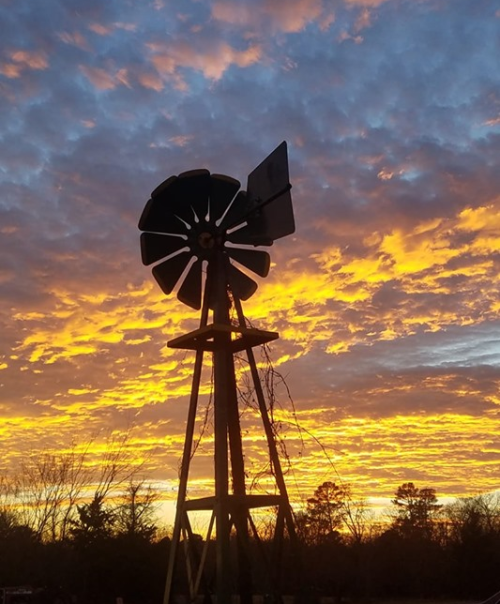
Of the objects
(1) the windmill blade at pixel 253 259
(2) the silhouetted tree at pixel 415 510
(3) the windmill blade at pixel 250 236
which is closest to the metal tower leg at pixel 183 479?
(1) the windmill blade at pixel 253 259

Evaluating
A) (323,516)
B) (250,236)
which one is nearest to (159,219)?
(250,236)

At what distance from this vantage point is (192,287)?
12.1m

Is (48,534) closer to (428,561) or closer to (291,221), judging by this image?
(428,561)

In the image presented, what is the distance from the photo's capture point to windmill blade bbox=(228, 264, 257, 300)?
39.1ft

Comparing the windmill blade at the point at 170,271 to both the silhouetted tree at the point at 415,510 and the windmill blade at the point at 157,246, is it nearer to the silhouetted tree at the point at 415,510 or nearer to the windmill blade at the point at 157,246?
the windmill blade at the point at 157,246

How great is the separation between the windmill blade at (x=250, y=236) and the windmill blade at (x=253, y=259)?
0.57 feet

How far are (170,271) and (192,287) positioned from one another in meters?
0.44

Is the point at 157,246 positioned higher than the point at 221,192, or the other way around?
the point at 221,192

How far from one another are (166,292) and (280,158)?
270cm

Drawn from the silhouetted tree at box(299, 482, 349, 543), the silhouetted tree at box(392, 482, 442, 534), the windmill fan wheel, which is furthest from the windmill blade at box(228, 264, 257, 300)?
the silhouetted tree at box(392, 482, 442, 534)

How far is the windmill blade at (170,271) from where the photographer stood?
38.9 ft

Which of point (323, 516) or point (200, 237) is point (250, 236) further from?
point (323, 516)

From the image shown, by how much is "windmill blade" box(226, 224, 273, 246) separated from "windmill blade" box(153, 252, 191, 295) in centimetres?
77

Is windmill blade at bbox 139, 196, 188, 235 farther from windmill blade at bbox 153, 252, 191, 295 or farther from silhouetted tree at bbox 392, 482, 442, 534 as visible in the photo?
silhouetted tree at bbox 392, 482, 442, 534
